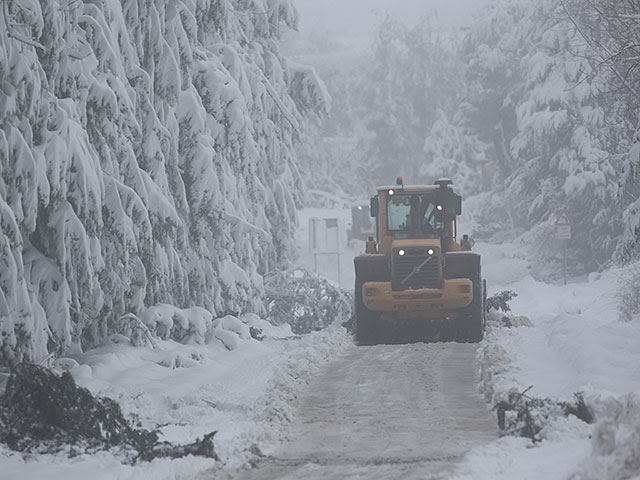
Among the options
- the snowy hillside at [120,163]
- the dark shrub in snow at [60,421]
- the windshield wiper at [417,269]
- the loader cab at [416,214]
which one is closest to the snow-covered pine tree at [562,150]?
the loader cab at [416,214]

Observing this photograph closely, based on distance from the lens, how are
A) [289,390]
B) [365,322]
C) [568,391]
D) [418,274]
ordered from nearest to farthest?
[568,391] < [289,390] < [418,274] < [365,322]

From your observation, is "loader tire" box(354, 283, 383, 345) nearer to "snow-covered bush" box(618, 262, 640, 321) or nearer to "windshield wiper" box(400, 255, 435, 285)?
"windshield wiper" box(400, 255, 435, 285)

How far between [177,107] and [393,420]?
6.66 meters

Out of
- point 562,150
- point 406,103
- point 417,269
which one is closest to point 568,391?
point 417,269

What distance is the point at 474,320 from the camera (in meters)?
16.4

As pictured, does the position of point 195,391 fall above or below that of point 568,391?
below

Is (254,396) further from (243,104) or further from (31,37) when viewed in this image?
(243,104)

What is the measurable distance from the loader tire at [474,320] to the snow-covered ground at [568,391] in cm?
25

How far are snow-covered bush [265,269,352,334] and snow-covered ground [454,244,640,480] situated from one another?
15.8 feet

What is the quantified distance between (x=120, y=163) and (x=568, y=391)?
6543mm

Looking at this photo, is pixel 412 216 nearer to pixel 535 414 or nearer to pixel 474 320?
pixel 474 320

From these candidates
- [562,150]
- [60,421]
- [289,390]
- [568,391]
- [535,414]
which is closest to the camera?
[535,414]

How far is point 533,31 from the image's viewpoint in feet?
154

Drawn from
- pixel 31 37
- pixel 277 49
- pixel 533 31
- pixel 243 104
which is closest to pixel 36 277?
pixel 31 37
